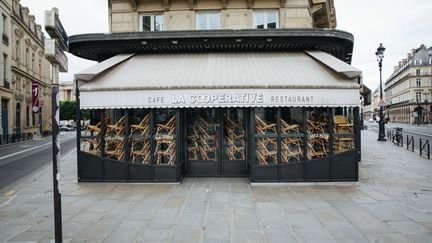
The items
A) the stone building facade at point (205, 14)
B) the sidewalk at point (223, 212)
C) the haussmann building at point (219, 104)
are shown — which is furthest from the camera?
the stone building facade at point (205, 14)

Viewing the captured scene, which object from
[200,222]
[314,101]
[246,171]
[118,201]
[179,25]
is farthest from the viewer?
[179,25]

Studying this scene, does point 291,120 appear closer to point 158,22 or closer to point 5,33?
point 158,22

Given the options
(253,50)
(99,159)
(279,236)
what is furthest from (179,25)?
(279,236)

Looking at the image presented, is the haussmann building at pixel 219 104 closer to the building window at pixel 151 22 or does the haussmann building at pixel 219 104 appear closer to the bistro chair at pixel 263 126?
the bistro chair at pixel 263 126

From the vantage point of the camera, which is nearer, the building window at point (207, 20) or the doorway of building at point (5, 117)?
the building window at point (207, 20)

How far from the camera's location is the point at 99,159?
9.12m

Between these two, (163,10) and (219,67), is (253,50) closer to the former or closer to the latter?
(219,67)

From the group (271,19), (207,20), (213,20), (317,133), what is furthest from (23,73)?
(317,133)

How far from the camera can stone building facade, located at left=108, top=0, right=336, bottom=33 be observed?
12.4 metres

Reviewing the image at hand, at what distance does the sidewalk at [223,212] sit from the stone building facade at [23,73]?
2563cm

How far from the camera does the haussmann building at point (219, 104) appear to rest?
8258mm

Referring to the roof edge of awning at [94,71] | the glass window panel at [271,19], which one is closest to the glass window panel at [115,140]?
the roof edge of awning at [94,71]

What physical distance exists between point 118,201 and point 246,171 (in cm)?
435

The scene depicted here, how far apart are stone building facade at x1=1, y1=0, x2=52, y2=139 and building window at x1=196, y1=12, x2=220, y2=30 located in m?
24.6
